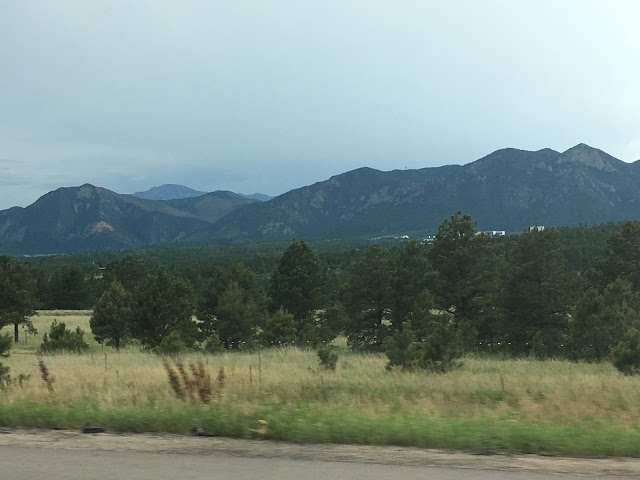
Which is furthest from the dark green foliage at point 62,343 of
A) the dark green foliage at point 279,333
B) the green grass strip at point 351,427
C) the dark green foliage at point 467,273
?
the green grass strip at point 351,427

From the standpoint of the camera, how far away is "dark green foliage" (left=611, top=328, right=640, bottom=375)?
53.3 ft

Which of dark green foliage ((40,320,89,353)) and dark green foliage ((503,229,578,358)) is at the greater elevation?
dark green foliage ((503,229,578,358))

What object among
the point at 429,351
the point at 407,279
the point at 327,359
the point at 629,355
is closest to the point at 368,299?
the point at 407,279

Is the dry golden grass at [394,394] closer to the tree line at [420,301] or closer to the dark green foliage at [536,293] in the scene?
the tree line at [420,301]

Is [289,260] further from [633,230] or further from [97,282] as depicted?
[97,282]

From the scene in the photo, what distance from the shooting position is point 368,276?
34125 mm

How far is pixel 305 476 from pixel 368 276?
28742 millimetres

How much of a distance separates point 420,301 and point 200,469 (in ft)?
71.7

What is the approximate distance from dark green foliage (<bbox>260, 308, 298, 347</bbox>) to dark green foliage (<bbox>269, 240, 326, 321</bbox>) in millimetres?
6792

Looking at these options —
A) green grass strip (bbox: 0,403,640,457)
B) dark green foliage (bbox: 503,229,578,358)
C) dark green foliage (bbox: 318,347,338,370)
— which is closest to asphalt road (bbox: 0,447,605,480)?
green grass strip (bbox: 0,403,640,457)

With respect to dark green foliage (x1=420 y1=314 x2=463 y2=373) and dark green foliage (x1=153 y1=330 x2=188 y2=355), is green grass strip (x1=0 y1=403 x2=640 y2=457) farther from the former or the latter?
dark green foliage (x1=153 y1=330 x2=188 y2=355)

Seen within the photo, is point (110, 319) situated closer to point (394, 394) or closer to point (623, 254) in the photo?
point (394, 394)

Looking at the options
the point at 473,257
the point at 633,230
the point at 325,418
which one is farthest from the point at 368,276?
the point at 325,418

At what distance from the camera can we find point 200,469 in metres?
5.80
